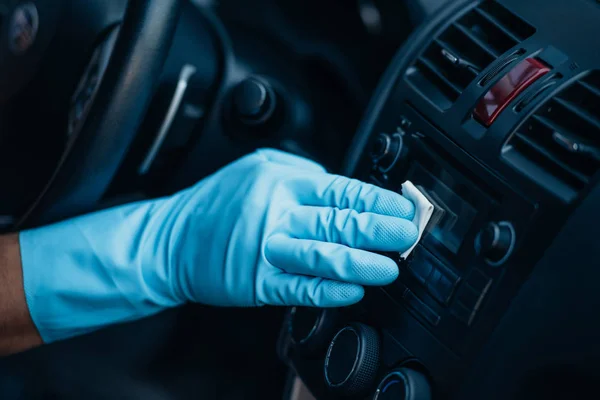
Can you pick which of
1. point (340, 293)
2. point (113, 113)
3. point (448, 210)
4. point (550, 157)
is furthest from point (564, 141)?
point (113, 113)

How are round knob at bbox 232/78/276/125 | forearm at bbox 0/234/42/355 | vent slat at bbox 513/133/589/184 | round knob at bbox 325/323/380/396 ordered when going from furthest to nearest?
round knob at bbox 232/78/276/125 → forearm at bbox 0/234/42/355 → round knob at bbox 325/323/380/396 → vent slat at bbox 513/133/589/184

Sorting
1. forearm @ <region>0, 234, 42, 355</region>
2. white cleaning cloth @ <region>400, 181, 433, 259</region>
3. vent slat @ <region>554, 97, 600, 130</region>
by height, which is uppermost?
vent slat @ <region>554, 97, 600, 130</region>

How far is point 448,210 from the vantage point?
0.74 meters

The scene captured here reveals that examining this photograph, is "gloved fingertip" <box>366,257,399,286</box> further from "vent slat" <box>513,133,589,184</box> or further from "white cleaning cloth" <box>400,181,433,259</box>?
"vent slat" <box>513,133,589,184</box>

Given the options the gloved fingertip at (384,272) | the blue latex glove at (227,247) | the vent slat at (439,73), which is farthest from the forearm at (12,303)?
the vent slat at (439,73)

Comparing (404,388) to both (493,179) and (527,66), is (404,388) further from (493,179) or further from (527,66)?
(527,66)

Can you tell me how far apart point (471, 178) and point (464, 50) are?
195 mm

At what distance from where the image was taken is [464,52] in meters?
0.82

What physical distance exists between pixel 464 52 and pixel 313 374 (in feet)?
1.50

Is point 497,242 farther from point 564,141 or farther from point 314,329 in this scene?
point 314,329

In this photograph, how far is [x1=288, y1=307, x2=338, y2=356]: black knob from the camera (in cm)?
84

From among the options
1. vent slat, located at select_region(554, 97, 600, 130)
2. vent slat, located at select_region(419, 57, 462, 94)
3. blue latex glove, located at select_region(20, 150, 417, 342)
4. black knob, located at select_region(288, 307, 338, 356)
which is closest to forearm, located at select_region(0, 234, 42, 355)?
blue latex glove, located at select_region(20, 150, 417, 342)

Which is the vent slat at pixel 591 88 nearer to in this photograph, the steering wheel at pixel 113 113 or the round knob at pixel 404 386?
the round knob at pixel 404 386

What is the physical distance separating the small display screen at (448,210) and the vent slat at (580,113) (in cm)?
13
